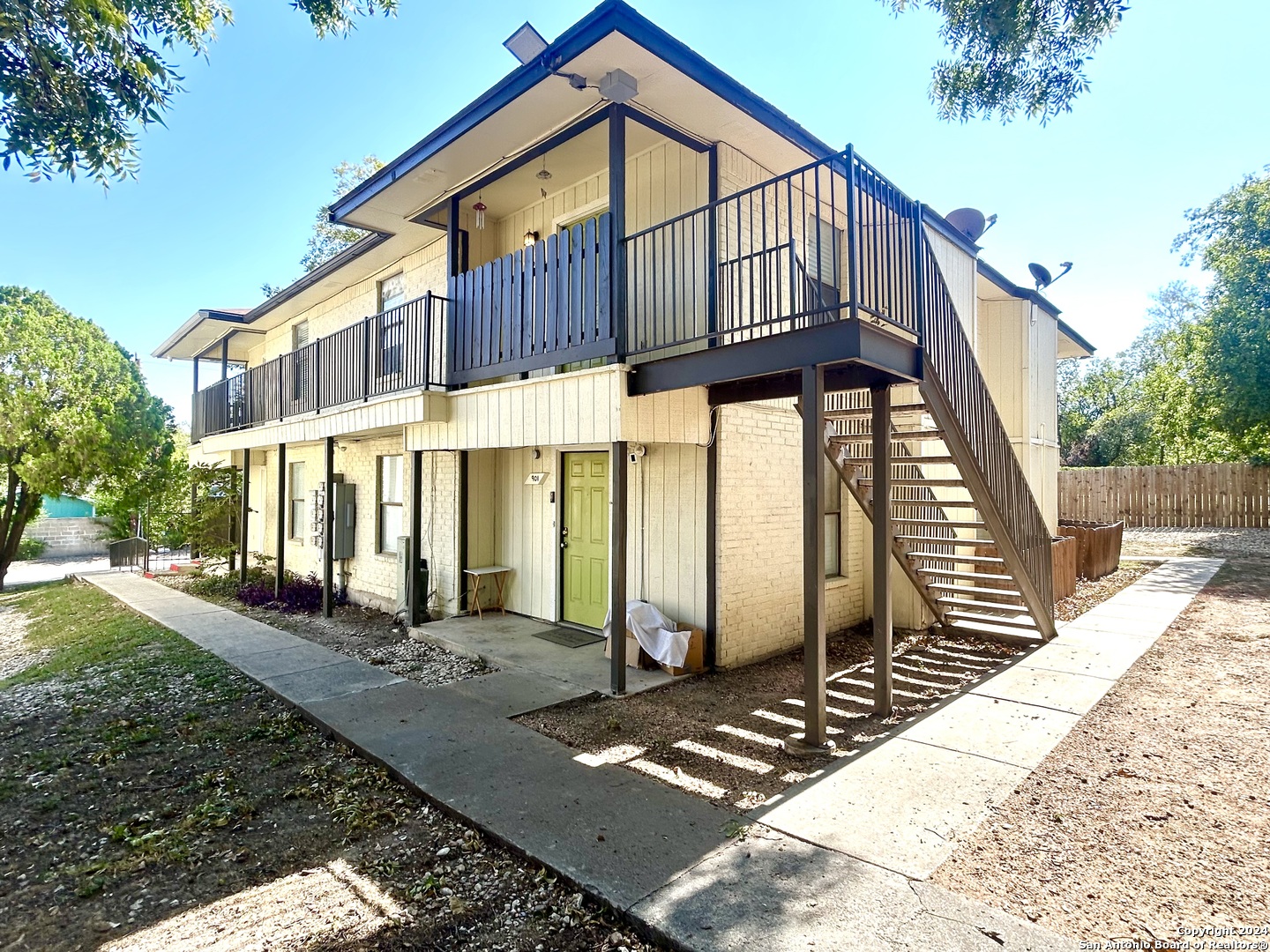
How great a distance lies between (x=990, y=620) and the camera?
7852 millimetres

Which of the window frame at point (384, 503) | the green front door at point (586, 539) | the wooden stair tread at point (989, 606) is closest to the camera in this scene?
the wooden stair tread at point (989, 606)

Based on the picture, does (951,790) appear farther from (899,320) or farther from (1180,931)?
(899,320)

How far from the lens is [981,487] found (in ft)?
20.3

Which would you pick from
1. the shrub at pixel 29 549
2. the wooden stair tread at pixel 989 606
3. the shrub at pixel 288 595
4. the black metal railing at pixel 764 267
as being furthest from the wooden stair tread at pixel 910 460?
the shrub at pixel 29 549

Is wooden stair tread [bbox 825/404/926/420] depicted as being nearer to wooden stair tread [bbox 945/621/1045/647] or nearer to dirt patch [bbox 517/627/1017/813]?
dirt patch [bbox 517/627/1017/813]

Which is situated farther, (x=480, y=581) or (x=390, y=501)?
(x=390, y=501)

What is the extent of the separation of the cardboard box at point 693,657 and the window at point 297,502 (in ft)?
34.7

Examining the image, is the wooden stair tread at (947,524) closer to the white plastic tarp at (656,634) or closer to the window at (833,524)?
the window at (833,524)

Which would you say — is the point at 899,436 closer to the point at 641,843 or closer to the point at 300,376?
the point at 641,843

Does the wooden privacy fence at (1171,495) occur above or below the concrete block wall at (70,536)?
above

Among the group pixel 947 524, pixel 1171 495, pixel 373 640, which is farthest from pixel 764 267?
pixel 1171 495

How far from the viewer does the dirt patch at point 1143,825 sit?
9.10 feet

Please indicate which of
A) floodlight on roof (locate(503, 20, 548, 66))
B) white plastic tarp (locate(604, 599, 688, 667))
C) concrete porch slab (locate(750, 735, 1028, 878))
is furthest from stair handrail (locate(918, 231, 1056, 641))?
floodlight on roof (locate(503, 20, 548, 66))

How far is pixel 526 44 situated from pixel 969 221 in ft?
25.2
